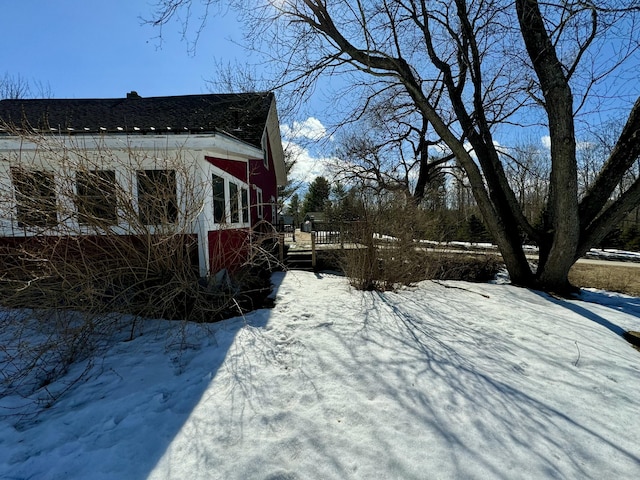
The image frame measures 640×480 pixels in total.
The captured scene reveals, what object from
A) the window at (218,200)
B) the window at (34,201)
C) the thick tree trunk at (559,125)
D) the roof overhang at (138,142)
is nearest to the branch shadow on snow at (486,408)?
the thick tree trunk at (559,125)

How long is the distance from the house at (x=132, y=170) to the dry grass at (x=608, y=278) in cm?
1003

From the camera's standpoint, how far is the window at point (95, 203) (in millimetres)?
4035

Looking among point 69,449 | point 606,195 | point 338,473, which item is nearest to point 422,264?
point 606,195

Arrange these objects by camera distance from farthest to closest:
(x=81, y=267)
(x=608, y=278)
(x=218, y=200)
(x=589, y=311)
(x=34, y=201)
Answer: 1. (x=608, y=278)
2. (x=218, y=200)
3. (x=589, y=311)
4. (x=81, y=267)
5. (x=34, y=201)

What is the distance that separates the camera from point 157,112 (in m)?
9.05

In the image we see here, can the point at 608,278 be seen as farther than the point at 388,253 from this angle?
Yes

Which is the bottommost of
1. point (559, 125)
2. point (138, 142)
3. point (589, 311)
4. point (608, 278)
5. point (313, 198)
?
point (608, 278)

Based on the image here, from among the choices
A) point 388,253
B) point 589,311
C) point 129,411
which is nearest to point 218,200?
point 388,253

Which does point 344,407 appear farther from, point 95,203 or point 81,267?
point 95,203

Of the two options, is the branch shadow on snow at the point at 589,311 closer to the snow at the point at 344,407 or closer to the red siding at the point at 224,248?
the snow at the point at 344,407

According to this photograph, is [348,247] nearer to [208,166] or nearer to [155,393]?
[208,166]

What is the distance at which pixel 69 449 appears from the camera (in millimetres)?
2068

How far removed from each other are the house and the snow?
1.70 meters

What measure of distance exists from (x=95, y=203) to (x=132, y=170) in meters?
0.65
